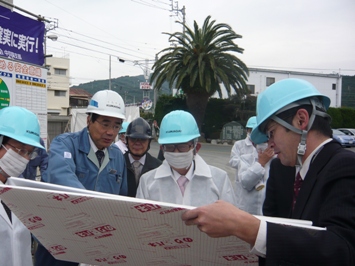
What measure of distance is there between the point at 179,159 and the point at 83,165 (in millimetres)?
720

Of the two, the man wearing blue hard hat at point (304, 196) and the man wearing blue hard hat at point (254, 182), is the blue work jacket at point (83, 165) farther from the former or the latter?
the man wearing blue hard hat at point (254, 182)

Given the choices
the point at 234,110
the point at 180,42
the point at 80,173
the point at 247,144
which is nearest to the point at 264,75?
the point at 234,110

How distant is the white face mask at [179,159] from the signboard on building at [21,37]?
12.2 feet

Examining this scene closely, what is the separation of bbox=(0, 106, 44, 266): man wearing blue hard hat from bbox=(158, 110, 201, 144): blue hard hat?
2.99ft

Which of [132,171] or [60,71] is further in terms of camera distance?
[60,71]

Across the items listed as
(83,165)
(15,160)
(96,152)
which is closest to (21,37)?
(96,152)

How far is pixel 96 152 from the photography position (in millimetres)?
2650

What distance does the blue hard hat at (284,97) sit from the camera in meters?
1.52

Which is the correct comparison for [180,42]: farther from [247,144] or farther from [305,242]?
[305,242]

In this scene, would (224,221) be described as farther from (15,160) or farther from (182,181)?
(15,160)

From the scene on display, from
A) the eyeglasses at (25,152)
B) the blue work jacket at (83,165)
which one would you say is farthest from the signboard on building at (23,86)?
the eyeglasses at (25,152)

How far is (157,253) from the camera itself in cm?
164

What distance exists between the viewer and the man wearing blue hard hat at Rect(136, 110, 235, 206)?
2520 millimetres

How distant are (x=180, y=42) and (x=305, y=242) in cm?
2307
